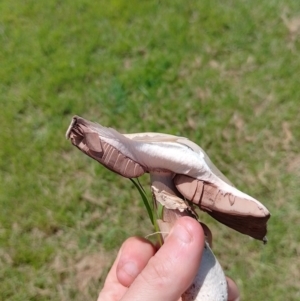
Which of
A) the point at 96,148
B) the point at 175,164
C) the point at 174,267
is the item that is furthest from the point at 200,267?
the point at 96,148

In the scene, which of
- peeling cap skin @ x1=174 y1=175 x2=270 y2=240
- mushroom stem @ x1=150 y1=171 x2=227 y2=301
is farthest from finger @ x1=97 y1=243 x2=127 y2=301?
peeling cap skin @ x1=174 y1=175 x2=270 y2=240

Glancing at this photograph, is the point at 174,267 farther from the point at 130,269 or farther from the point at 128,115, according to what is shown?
the point at 128,115

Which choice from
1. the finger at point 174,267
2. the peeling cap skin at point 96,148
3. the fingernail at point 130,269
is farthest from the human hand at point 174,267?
the fingernail at point 130,269

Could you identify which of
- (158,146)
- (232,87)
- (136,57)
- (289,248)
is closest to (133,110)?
(136,57)

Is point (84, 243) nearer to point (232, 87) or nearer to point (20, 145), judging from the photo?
point (20, 145)

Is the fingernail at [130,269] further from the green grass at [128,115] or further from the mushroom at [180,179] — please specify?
the green grass at [128,115]

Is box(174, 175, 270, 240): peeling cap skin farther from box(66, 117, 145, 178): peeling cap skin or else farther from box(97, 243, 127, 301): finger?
box(97, 243, 127, 301): finger
